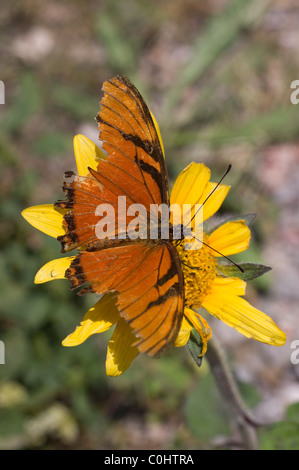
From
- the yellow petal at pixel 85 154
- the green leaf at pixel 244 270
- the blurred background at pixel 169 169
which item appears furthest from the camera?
the blurred background at pixel 169 169

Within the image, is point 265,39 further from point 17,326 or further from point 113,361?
point 113,361

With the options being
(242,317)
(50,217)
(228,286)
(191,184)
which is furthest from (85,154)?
(242,317)

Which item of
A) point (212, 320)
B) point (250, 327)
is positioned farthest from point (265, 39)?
point (250, 327)

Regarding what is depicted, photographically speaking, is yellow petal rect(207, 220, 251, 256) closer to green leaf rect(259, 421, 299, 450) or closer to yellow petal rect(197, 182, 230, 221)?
yellow petal rect(197, 182, 230, 221)

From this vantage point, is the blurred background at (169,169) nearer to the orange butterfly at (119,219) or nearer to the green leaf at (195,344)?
the green leaf at (195,344)

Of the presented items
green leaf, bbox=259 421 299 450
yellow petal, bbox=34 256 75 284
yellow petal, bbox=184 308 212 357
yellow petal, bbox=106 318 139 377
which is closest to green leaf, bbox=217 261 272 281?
yellow petal, bbox=184 308 212 357

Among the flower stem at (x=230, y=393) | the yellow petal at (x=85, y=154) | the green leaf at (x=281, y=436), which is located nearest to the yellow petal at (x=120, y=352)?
the flower stem at (x=230, y=393)

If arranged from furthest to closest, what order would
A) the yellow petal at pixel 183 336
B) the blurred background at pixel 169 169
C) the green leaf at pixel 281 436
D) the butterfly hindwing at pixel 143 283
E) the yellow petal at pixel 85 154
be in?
the blurred background at pixel 169 169
the green leaf at pixel 281 436
the yellow petal at pixel 85 154
the yellow petal at pixel 183 336
the butterfly hindwing at pixel 143 283
